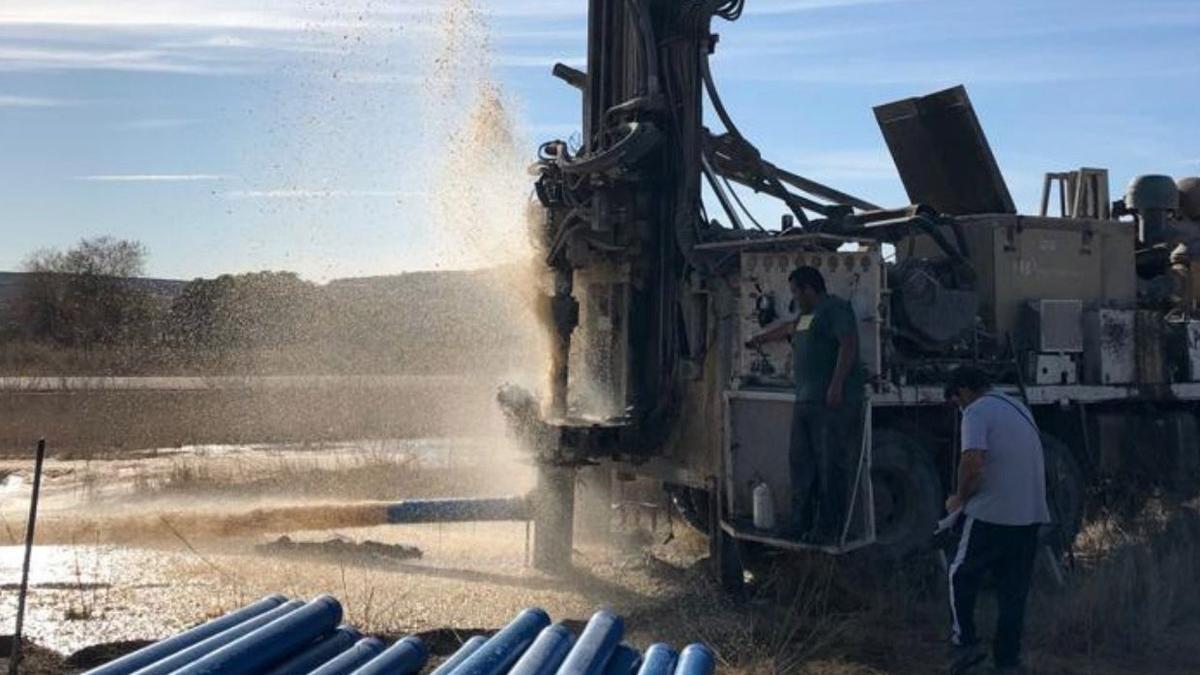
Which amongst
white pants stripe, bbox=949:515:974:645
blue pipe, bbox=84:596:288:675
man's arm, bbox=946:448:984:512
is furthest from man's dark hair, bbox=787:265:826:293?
blue pipe, bbox=84:596:288:675

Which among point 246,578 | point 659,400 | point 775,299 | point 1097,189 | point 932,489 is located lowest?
point 246,578

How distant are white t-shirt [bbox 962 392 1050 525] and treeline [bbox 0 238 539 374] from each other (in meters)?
4.94

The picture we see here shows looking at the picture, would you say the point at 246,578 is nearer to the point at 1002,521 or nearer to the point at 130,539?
the point at 130,539

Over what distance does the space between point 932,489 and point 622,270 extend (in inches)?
108

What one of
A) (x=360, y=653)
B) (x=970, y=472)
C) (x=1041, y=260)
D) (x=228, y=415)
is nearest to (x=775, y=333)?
(x=970, y=472)

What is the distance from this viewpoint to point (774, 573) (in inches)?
352

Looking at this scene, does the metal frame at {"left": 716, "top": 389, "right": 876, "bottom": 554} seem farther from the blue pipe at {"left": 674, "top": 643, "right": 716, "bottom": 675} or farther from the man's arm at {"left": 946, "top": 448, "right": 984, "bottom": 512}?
the blue pipe at {"left": 674, "top": 643, "right": 716, "bottom": 675}

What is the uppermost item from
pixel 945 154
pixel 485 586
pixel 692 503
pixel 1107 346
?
pixel 945 154

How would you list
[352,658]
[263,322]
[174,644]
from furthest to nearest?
1. [263,322]
2. [174,644]
3. [352,658]

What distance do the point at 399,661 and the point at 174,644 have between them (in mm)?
946

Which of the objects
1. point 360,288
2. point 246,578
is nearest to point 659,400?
point 246,578

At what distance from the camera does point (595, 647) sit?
4.98 metres

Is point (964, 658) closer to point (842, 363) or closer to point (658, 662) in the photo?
point (842, 363)

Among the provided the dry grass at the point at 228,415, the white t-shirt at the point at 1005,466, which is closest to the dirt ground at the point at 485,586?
the white t-shirt at the point at 1005,466
